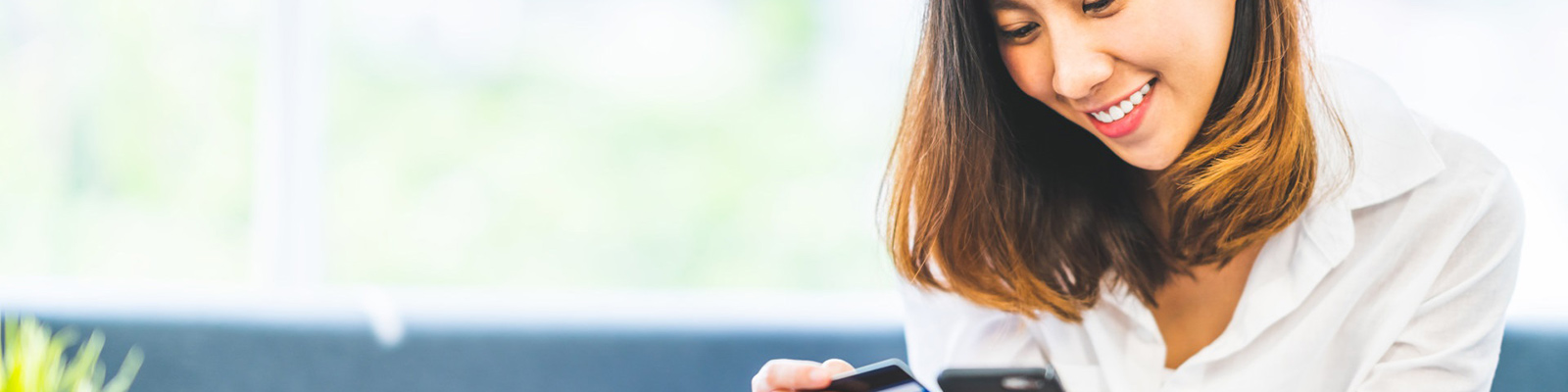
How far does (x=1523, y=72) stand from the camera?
91.4 inches

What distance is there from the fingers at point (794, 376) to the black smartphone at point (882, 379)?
0.13ft

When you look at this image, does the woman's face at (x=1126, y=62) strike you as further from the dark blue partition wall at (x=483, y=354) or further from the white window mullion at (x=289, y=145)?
the white window mullion at (x=289, y=145)

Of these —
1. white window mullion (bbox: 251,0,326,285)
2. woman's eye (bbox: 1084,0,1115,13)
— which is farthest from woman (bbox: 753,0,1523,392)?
white window mullion (bbox: 251,0,326,285)

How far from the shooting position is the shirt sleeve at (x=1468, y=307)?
1.10 metres

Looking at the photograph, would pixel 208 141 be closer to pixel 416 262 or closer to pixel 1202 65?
pixel 416 262

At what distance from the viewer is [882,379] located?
3.36 feet

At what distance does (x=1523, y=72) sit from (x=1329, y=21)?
1.46 ft

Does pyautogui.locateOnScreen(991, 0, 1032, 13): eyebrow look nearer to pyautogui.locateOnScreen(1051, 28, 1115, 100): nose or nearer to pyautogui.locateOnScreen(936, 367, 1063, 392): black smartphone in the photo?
pyautogui.locateOnScreen(1051, 28, 1115, 100): nose

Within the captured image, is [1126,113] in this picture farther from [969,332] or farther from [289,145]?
[289,145]

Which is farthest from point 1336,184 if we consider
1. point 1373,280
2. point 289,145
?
point 289,145

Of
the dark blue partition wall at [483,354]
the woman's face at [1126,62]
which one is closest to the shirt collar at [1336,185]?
the woman's face at [1126,62]

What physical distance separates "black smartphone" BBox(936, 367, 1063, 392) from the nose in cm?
28

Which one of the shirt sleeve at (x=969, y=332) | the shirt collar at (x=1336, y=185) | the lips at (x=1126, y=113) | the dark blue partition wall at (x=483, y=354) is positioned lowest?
the dark blue partition wall at (x=483, y=354)

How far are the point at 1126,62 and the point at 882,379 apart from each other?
14.3 inches
